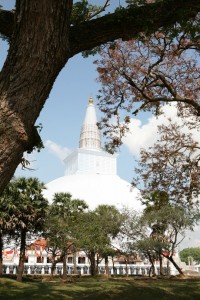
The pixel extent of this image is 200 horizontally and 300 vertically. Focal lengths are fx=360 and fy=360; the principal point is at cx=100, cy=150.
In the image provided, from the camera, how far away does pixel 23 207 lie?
32.8 m

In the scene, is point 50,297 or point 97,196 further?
point 97,196

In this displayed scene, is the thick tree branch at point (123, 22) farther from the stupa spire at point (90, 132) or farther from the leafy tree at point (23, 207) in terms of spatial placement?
the stupa spire at point (90, 132)

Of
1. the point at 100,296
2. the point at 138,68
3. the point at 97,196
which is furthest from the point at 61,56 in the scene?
the point at 97,196

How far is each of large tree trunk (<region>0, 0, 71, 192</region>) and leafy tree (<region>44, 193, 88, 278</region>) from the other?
38.4 m

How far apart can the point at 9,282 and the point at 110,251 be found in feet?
92.7

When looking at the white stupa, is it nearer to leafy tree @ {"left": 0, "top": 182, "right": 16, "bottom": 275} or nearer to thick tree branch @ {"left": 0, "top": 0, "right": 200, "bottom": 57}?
leafy tree @ {"left": 0, "top": 182, "right": 16, "bottom": 275}

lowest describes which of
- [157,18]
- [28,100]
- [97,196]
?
[28,100]

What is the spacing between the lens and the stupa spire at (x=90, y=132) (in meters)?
91.1

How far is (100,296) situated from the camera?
50.1ft

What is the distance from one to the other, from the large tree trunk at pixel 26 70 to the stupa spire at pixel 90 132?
86.2 m

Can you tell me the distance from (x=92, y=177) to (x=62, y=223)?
169 feet

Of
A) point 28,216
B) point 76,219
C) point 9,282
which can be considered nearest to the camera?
point 9,282

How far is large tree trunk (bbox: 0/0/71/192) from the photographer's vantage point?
4500mm

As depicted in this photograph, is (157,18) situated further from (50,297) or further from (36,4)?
(50,297)
